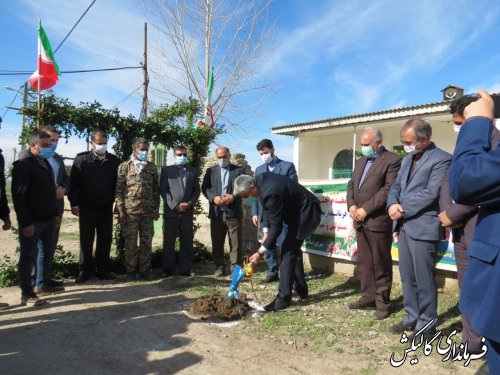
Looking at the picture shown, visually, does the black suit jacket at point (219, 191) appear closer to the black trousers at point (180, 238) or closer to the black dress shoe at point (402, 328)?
the black trousers at point (180, 238)

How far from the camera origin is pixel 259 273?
645 cm

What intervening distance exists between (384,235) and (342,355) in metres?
1.53

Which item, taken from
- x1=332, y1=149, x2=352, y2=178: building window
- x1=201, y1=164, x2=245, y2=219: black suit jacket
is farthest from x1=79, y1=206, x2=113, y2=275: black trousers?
x1=332, y1=149, x2=352, y2=178: building window

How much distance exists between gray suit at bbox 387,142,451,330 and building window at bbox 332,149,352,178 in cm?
1328

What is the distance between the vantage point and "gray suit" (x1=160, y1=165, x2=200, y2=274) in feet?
20.2

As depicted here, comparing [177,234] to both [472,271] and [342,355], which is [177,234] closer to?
[342,355]

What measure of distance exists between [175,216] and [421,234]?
3.75m

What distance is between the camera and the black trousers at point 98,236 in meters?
5.71

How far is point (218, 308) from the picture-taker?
433 cm

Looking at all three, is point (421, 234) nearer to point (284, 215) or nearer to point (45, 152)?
point (284, 215)

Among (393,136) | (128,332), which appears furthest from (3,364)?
(393,136)

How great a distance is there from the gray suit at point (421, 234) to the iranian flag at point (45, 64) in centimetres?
579

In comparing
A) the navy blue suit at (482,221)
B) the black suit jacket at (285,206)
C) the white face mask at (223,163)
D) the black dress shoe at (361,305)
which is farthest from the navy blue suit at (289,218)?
the navy blue suit at (482,221)

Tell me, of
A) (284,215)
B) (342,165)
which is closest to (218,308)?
(284,215)
